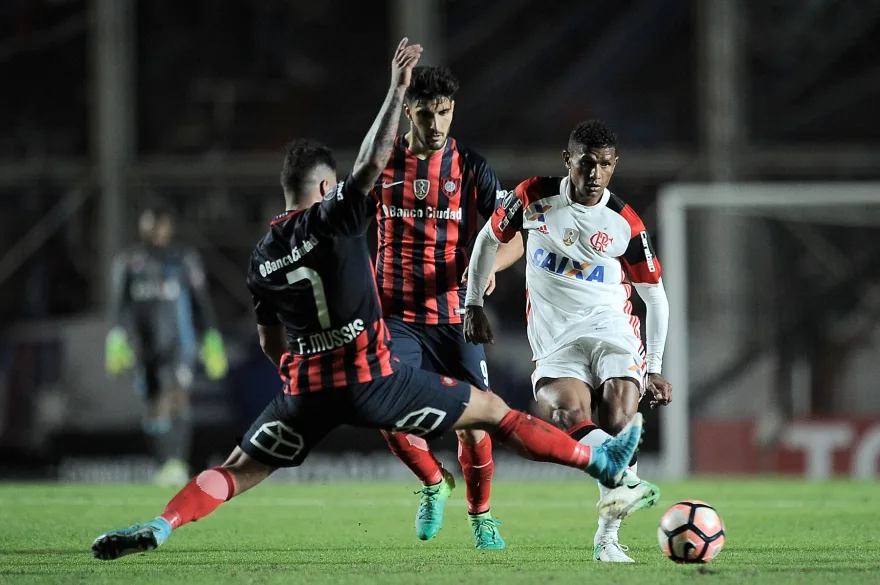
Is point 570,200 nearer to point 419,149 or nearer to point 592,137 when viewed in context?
point 592,137

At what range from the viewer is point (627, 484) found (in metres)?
5.34

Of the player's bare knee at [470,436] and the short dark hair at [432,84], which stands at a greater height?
the short dark hair at [432,84]

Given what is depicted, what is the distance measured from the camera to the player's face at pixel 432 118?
6.07 meters

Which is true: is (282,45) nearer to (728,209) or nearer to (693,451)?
(728,209)

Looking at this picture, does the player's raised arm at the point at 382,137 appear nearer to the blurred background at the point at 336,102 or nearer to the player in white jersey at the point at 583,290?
the player in white jersey at the point at 583,290

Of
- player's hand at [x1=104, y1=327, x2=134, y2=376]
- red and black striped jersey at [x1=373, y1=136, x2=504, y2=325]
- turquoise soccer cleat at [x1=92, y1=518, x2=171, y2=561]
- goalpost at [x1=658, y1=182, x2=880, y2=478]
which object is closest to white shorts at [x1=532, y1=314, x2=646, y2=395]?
red and black striped jersey at [x1=373, y1=136, x2=504, y2=325]

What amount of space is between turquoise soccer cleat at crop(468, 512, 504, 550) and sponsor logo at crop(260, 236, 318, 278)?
5.96 ft

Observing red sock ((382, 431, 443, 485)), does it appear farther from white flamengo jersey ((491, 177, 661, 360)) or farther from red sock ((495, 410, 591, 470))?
red sock ((495, 410, 591, 470))

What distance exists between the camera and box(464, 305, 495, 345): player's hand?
6008mm

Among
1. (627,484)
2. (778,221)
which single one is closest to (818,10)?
(778,221)

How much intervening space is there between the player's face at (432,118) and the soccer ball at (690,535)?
2018 mm

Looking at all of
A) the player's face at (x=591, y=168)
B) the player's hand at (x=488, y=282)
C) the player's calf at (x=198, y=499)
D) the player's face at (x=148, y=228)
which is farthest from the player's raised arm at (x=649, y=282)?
the player's face at (x=148, y=228)

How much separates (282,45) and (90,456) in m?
6.32

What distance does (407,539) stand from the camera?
21.8 feet
